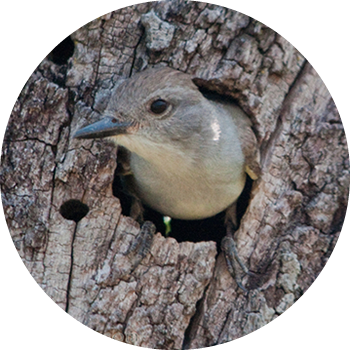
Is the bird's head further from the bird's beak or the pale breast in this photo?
the pale breast

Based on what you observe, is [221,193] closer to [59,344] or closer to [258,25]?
[258,25]

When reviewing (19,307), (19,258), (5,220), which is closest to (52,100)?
(5,220)

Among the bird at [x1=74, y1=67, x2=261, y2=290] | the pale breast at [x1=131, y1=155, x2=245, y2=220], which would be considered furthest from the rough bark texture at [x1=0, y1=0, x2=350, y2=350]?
the pale breast at [x1=131, y1=155, x2=245, y2=220]

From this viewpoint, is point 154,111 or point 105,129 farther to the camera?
point 154,111

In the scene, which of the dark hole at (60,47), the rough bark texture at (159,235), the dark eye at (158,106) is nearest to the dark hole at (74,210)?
the rough bark texture at (159,235)

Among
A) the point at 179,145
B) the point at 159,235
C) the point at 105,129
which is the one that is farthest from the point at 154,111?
the point at 159,235

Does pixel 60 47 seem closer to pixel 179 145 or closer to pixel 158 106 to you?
pixel 158 106

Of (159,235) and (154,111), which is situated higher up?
(154,111)
